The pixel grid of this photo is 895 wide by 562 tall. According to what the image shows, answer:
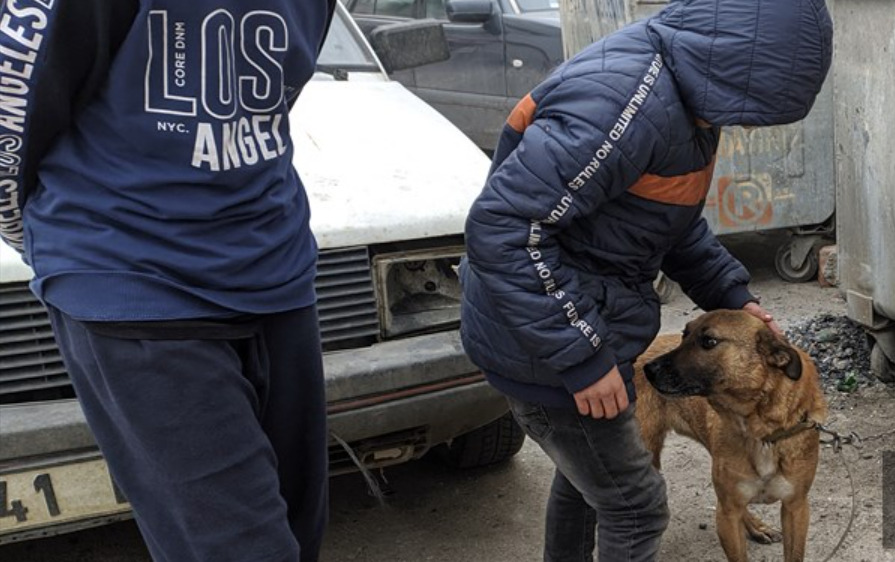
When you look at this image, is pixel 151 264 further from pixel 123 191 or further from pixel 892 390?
pixel 892 390

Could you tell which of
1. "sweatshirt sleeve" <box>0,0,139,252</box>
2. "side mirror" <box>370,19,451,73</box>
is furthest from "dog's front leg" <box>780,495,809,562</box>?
"side mirror" <box>370,19,451,73</box>

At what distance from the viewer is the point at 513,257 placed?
2348 millimetres

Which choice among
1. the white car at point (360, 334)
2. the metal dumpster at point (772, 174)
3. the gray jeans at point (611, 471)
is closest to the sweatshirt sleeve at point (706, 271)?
the gray jeans at point (611, 471)

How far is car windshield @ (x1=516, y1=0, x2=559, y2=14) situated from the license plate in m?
6.25

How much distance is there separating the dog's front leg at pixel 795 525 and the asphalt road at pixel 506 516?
→ 30 centimetres

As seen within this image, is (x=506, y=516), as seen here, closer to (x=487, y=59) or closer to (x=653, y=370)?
(x=653, y=370)

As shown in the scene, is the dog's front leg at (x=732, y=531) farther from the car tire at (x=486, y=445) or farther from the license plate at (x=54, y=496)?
the license plate at (x=54, y=496)

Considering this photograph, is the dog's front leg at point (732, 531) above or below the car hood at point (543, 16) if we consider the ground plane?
below

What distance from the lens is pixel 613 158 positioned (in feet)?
7.52

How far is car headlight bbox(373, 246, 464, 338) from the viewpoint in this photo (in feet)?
11.5

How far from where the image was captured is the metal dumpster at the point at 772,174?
20.3 feet

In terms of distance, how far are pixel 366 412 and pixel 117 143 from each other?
1.68 meters

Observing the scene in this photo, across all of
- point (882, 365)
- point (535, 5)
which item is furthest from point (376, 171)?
point (535, 5)

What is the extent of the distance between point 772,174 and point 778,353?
3.41 m
